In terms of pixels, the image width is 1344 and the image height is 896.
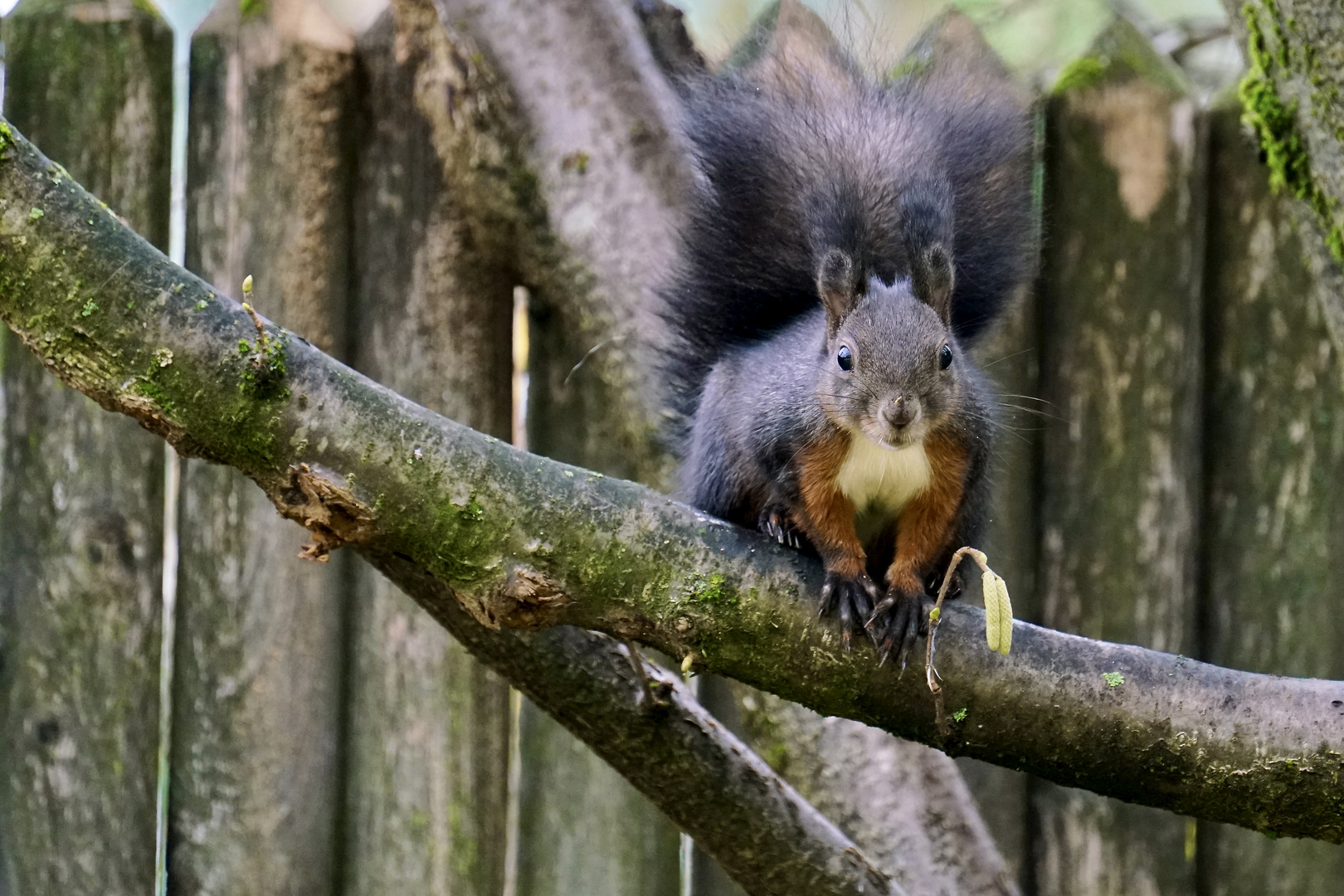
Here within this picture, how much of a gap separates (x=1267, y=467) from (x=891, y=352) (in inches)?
44.3

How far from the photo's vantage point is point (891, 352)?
7.08 ft

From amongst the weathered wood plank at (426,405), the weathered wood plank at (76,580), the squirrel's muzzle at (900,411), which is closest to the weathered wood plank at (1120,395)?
the squirrel's muzzle at (900,411)

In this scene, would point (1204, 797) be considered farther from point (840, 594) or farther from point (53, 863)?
Result: point (53, 863)

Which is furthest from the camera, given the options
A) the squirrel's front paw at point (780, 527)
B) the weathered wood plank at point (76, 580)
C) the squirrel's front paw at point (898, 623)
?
the weathered wood plank at point (76, 580)

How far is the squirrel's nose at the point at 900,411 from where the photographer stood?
210cm

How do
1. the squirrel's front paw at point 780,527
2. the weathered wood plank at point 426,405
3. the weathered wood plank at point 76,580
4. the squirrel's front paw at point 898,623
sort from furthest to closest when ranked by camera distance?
the weathered wood plank at point 426,405 → the weathered wood plank at point 76,580 → the squirrel's front paw at point 780,527 → the squirrel's front paw at point 898,623

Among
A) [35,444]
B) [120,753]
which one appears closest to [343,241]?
[35,444]

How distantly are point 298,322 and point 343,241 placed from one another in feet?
0.64

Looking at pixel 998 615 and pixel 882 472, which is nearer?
pixel 998 615

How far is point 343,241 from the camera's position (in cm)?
294

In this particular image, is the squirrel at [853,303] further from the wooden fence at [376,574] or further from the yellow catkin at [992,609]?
the wooden fence at [376,574]

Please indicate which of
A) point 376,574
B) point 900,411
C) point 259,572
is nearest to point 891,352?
point 900,411

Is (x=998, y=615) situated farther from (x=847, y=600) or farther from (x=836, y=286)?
(x=836, y=286)

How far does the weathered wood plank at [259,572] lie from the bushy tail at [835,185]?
84cm
